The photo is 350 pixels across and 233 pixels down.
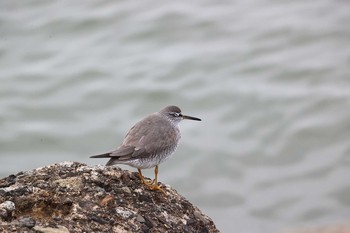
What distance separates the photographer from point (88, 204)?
5828mm

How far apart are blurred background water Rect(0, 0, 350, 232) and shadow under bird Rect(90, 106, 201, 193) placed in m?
6.01

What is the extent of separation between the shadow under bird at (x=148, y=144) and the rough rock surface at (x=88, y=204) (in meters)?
0.62

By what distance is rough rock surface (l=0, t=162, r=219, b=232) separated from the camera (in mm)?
5559

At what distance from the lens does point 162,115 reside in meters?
8.44

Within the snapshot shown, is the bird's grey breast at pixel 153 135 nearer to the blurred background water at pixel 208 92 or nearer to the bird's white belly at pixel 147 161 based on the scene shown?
the bird's white belly at pixel 147 161

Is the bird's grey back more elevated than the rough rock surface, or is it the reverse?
the bird's grey back

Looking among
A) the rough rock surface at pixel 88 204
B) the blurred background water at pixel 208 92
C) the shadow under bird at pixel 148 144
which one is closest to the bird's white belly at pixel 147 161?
the shadow under bird at pixel 148 144

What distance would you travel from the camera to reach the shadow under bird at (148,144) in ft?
24.1

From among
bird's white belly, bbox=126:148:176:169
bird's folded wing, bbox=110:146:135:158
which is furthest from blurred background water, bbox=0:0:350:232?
bird's folded wing, bbox=110:146:135:158

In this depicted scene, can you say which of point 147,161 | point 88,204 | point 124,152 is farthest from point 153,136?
point 88,204

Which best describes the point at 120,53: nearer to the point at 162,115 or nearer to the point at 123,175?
the point at 162,115

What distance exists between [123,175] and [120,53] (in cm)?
1344

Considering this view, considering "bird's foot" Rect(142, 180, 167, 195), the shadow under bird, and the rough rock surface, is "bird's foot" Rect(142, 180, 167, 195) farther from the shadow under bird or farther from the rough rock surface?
the shadow under bird

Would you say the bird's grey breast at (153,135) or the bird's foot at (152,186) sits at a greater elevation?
the bird's grey breast at (153,135)
